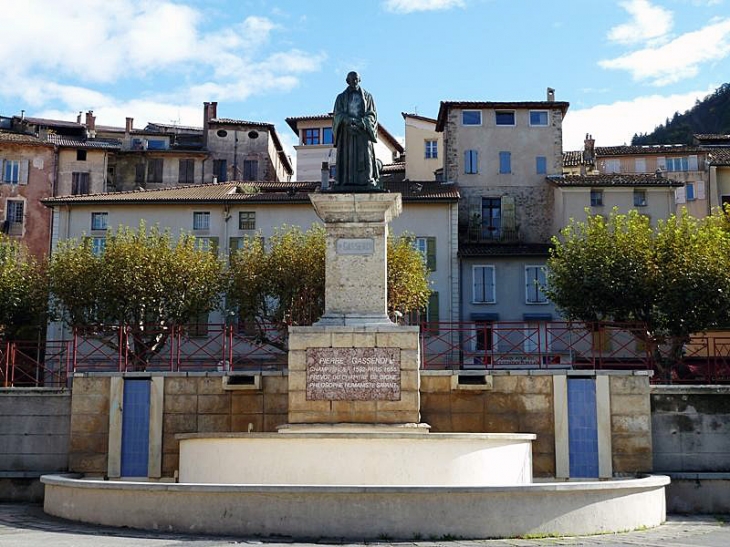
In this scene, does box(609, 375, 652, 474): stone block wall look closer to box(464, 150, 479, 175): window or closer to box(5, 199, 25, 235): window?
box(464, 150, 479, 175): window

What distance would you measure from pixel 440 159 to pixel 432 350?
21853mm

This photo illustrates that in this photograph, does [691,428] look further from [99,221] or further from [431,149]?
[431,149]

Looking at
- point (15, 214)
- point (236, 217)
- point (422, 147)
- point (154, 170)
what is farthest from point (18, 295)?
point (422, 147)

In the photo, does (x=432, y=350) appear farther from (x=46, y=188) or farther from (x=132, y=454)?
(x=46, y=188)

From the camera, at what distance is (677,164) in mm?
66562

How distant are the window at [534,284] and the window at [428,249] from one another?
14.9 feet

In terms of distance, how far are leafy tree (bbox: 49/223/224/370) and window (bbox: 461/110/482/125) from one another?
19.6 m

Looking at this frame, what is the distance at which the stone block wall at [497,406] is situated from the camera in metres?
22.5

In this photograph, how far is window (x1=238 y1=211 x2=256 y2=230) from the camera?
47781mm

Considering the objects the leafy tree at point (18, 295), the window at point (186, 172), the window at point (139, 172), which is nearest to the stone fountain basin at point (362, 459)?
the leafy tree at point (18, 295)

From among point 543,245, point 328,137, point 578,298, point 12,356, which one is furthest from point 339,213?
point 328,137

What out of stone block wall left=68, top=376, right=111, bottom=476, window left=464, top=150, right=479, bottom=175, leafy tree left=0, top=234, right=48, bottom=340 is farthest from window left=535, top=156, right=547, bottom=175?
stone block wall left=68, top=376, right=111, bottom=476

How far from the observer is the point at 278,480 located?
56.7 feet

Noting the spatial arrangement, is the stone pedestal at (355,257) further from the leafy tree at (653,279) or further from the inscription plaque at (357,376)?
the leafy tree at (653,279)
